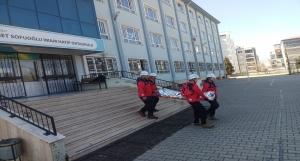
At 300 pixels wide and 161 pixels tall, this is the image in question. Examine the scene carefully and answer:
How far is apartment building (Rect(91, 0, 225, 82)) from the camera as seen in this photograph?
17312 millimetres

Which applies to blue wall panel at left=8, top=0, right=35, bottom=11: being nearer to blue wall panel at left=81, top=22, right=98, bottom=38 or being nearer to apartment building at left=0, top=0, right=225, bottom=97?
apartment building at left=0, top=0, right=225, bottom=97

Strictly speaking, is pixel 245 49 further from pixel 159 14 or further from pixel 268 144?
pixel 268 144

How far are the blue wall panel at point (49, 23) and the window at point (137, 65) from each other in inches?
317

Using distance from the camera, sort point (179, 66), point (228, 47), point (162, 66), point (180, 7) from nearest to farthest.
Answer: point (162, 66), point (179, 66), point (180, 7), point (228, 47)

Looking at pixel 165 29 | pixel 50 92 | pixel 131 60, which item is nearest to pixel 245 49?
pixel 165 29

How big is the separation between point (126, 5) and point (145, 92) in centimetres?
1370

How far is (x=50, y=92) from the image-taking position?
12.8 meters

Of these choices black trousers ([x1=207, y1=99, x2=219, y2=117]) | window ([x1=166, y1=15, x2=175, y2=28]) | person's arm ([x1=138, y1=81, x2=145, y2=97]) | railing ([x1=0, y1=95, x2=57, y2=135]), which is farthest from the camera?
window ([x1=166, y1=15, x2=175, y2=28])

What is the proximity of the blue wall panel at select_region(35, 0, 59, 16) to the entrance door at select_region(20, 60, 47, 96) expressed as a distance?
2839 mm

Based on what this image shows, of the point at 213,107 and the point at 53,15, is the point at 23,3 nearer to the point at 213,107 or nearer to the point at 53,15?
the point at 53,15

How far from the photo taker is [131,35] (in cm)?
2006

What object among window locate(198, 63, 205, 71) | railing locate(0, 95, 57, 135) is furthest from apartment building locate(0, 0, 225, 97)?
window locate(198, 63, 205, 71)

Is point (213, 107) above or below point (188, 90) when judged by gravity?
below

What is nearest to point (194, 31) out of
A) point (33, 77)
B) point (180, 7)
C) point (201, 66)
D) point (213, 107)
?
point (180, 7)
